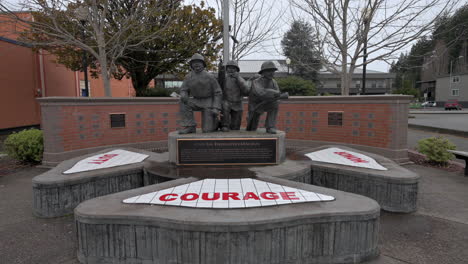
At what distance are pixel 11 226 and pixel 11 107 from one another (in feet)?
50.4

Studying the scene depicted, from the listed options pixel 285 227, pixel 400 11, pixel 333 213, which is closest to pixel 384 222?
pixel 333 213

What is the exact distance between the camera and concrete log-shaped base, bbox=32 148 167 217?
472cm

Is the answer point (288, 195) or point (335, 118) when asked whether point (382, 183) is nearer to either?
point (288, 195)

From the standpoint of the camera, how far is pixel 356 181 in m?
5.39

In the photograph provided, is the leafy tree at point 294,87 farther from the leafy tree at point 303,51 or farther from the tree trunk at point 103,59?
the tree trunk at point 103,59

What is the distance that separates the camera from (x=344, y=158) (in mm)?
6520

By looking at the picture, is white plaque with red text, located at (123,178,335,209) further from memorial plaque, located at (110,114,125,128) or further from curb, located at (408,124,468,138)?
curb, located at (408,124,468,138)

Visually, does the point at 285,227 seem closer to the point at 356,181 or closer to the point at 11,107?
the point at 356,181

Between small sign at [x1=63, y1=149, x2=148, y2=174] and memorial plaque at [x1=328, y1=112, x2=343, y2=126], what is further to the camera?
memorial plaque at [x1=328, y1=112, x2=343, y2=126]

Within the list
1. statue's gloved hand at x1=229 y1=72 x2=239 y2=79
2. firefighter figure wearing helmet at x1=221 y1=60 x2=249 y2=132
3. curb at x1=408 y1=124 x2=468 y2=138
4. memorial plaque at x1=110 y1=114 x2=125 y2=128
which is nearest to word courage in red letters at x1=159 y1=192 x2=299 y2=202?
firefighter figure wearing helmet at x1=221 y1=60 x2=249 y2=132

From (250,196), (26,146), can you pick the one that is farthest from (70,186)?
(26,146)

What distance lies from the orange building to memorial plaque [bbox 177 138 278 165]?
12660 millimetres

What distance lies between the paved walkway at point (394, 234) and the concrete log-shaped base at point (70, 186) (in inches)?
8.7

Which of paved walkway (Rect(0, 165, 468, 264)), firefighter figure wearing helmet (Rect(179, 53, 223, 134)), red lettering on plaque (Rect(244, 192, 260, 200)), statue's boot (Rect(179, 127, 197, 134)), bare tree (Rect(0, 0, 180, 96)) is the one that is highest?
bare tree (Rect(0, 0, 180, 96))
